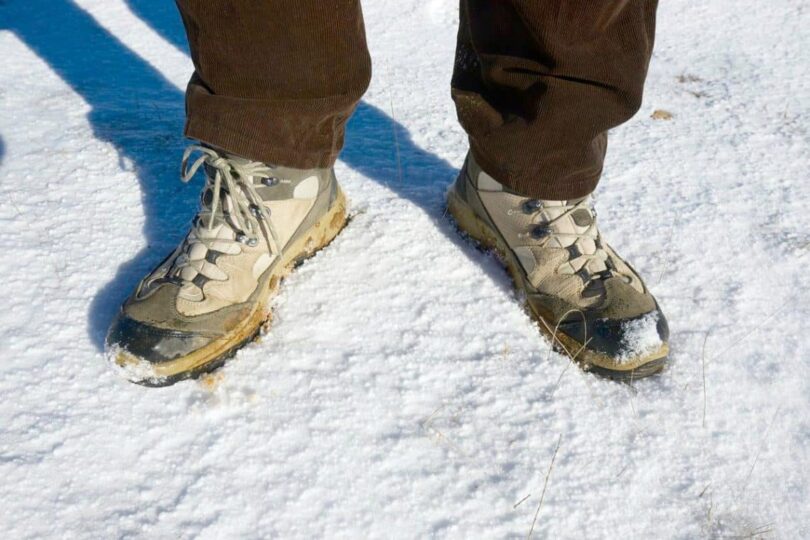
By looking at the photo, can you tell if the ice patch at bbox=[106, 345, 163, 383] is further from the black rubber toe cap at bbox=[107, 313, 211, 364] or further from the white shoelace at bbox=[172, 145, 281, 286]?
the white shoelace at bbox=[172, 145, 281, 286]

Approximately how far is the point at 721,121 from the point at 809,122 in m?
0.25

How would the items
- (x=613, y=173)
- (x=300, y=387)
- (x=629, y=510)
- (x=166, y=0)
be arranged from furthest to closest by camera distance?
(x=166, y=0) < (x=613, y=173) < (x=300, y=387) < (x=629, y=510)

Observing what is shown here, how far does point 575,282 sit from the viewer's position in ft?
4.05

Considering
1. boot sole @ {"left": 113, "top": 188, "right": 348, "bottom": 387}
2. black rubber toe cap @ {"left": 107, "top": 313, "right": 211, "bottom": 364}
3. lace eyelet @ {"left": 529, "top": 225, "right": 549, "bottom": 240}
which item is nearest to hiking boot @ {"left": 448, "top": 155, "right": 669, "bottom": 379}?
lace eyelet @ {"left": 529, "top": 225, "right": 549, "bottom": 240}

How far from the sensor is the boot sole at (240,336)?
1093mm

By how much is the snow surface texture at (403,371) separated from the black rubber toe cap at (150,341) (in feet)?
0.21

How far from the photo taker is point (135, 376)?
1093 millimetres

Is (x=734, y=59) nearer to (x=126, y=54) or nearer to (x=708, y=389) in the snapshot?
(x=708, y=389)

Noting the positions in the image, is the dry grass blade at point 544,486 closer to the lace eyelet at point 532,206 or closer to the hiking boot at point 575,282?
the hiking boot at point 575,282

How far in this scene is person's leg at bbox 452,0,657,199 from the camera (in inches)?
40.4

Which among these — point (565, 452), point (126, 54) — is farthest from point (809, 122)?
point (126, 54)

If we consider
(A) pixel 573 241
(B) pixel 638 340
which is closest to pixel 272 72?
(A) pixel 573 241

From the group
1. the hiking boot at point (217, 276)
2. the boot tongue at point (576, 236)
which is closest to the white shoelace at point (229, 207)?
the hiking boot at point (217, 276)

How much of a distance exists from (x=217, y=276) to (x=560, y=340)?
63 cm
